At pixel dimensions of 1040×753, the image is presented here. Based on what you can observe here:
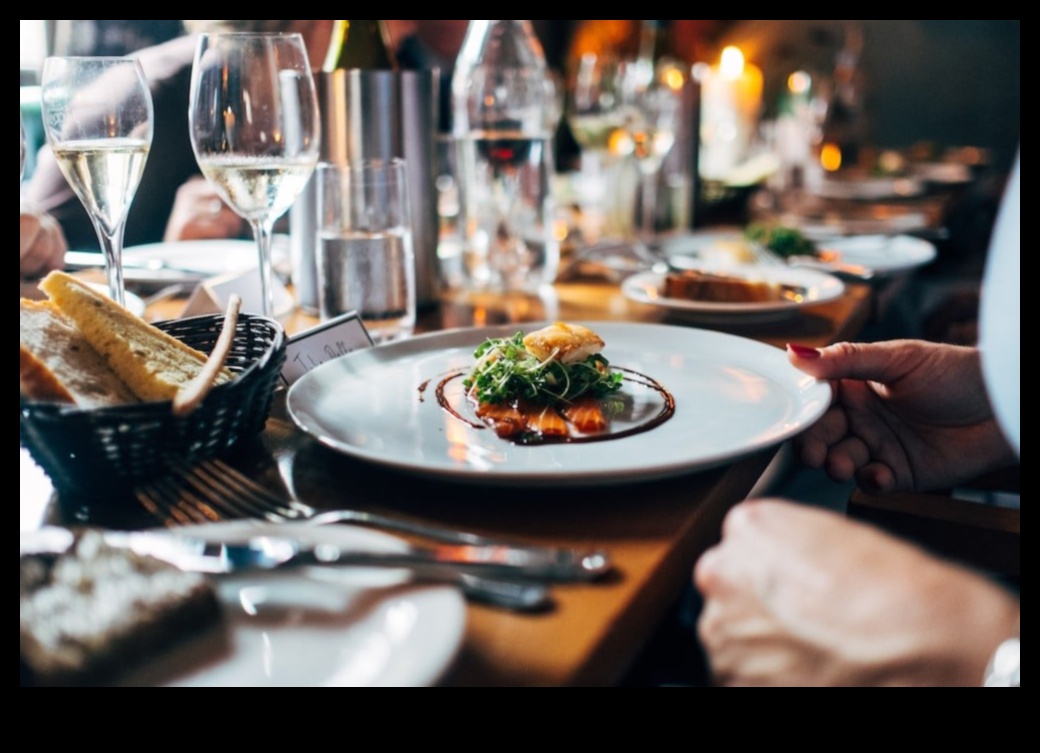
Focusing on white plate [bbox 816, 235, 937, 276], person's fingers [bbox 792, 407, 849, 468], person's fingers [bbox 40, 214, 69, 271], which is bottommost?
person's fingers [bbox 792, 407, 849, 468]

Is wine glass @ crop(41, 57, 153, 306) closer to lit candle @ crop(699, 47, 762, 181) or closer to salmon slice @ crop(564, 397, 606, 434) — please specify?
salmon slice @ crop(564, 397, 606, 434)

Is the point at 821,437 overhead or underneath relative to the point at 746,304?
underneath

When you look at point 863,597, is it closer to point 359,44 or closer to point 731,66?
point 359,44

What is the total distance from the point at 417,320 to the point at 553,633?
34.8 inches

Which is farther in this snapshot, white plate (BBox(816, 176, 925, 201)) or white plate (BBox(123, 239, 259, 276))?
white plate (BBox(816, 176, 925, 201))

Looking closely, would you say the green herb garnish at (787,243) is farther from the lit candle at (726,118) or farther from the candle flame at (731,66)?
the candle flame at (731,66)

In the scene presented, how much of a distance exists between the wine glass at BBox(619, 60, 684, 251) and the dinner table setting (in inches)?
15.1

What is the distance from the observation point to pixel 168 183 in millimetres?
2592

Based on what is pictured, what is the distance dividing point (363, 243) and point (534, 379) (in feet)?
1.35

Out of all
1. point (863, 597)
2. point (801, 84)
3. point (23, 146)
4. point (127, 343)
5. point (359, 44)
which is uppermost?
point (801, 84)

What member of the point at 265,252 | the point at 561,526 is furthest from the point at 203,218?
the point at 561,526

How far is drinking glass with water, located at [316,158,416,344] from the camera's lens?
3.89ft

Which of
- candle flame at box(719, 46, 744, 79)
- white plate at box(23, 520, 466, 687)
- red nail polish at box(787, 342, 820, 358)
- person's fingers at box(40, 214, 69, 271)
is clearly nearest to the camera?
white plate at box(23, 520, 466, 687)

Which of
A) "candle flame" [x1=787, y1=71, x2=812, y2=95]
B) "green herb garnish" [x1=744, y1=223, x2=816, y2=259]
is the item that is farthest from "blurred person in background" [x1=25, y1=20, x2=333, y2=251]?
"candle flame" [x1=787, y1=71, x2=812, y2=95]
